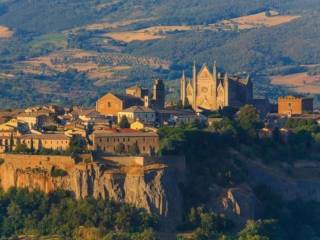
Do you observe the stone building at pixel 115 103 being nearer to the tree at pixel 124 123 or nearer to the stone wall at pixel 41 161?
the tree at pixel 124 123

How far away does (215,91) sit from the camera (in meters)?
80.7

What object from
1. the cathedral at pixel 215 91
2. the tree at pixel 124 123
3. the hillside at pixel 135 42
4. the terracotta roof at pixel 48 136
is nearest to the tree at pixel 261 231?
the terracotta roof at pixel 48 136

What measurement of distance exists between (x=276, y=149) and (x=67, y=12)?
397 feet

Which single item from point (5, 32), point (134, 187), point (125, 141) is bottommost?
point (134, 187)

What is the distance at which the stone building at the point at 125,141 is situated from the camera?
65.8 metres

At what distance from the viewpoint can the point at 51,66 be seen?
153000 millimetres

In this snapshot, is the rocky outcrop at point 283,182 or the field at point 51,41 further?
the field at point 51,41

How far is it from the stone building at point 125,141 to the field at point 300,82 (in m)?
68.5

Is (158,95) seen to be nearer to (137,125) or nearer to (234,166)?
(137,125)

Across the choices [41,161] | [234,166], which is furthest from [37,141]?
[234,166]

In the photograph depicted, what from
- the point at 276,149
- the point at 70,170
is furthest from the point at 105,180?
the point at 276,149

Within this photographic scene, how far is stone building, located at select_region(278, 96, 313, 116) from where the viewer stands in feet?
273

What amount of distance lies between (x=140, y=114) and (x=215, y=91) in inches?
318

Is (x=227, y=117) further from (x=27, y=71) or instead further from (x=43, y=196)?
(x=27, y=71)
